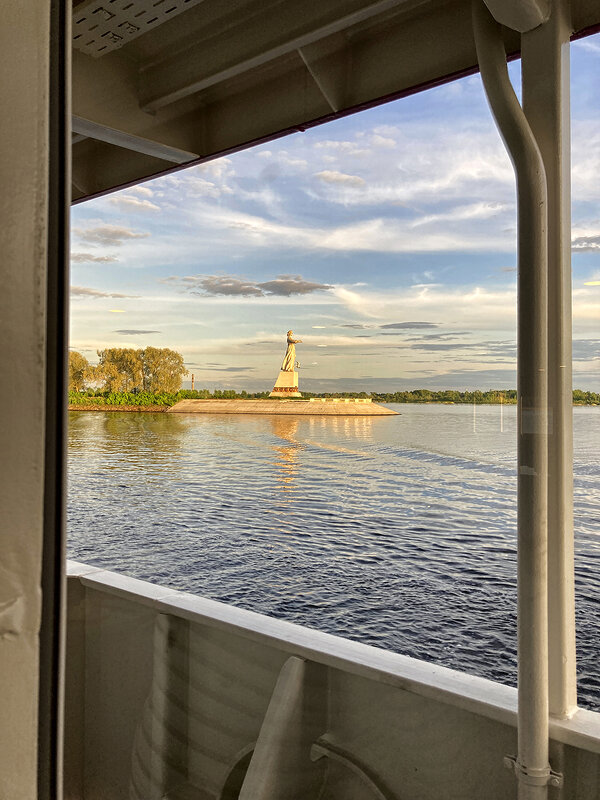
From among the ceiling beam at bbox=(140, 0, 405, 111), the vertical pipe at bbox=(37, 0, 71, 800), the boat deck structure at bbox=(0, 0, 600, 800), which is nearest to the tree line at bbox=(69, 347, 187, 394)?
the boat deck structure at bbox=(0, 0, 600, 800)

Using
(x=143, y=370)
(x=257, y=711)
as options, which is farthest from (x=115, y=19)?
(x=257, y=711)

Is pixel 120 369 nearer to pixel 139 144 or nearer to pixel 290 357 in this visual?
pixel 290 357

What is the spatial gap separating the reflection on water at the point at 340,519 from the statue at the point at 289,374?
63mm

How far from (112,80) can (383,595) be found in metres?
1.26

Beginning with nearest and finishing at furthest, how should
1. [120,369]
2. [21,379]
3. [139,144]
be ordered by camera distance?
[21,379], [120,369], [139,144]

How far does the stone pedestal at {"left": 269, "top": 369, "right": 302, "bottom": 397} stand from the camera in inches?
47.4

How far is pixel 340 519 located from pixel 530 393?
48 cm

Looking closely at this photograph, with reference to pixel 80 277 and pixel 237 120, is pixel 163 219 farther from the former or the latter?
pixel 237 120

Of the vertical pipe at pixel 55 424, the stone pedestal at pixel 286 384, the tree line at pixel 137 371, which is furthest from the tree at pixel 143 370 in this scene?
the vertical pipe at pixel 55 424

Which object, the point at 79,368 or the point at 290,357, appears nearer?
the point at 79,368

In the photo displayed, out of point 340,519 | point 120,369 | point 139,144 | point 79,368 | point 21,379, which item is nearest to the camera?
point 21,379

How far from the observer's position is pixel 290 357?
1207mm

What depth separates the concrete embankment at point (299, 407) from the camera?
1202 millimetres

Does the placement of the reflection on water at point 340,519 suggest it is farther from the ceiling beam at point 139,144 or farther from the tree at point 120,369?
the ceiling beam at point 139,144
